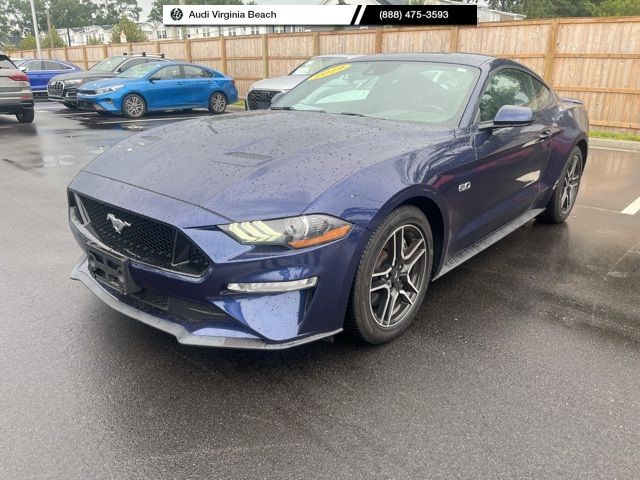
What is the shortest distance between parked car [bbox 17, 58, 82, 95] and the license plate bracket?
18830 millimetres

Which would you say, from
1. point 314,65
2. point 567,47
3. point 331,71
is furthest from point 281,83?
point 331,71

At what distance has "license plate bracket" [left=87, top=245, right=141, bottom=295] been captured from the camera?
106 inches

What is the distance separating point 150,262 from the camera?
8.64ft

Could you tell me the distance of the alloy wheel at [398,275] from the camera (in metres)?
3.01

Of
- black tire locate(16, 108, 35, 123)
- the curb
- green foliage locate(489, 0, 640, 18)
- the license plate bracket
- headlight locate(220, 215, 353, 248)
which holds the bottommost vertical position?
the curb

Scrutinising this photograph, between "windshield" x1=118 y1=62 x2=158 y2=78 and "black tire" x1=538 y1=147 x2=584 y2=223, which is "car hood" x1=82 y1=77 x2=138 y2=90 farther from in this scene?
"black tire" x1=538 y1=147 x2=584 y2=223

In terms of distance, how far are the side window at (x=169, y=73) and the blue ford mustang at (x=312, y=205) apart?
455 inches

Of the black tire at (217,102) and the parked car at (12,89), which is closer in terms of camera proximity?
the parked car at (12,89)

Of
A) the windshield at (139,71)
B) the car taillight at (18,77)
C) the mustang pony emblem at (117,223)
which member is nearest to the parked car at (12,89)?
the car taillight at (18,77)

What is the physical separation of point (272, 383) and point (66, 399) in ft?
3.13

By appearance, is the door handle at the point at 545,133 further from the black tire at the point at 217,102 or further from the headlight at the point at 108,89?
the black tire at the point at 217,102

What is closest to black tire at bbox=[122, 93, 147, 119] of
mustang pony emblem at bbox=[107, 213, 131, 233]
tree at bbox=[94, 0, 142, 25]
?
mustang pony emblem at bbox=[107, 213, 131, 233]

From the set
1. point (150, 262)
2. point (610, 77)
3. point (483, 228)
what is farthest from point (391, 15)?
point (150, 262)

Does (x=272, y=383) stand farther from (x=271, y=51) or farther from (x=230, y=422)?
(x=271, y=51)
